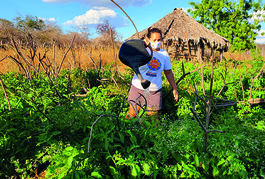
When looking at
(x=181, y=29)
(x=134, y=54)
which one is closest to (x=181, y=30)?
(x=181, y=29)

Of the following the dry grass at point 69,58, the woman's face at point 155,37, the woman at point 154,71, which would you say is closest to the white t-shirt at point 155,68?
the woman at point 154,71

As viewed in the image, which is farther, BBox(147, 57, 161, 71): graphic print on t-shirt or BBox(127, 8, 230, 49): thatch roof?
BBox(127, 8, 230, 49): thatch roof

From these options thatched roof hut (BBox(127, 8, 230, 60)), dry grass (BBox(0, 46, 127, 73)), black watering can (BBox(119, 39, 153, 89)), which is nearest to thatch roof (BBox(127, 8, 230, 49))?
thatched roof hut (BBox(127, 8, 230, 60))

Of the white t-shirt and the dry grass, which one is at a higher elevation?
the dry grass

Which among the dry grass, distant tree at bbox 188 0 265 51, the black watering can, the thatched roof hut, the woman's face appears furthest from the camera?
distant tree at bbox 188 0 265 51

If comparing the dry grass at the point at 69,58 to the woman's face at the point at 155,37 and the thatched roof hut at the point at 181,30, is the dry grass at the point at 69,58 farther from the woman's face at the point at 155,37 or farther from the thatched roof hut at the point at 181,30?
the thatched roof hut at the point at 181,30

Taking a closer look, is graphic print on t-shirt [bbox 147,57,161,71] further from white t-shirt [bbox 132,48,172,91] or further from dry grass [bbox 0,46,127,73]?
dry grass [bbox 0,46,127,73]

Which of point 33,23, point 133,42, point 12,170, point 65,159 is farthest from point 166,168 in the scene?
point 33,23

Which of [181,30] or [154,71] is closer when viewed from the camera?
[154,71]

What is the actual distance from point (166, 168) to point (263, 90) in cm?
307

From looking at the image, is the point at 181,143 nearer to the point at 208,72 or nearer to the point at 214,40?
the point at 208,72

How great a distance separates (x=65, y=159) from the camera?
42.1 inches

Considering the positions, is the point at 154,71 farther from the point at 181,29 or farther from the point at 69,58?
the point at 181,29

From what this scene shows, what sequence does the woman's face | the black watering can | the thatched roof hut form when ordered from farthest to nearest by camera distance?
the thatched roof hut
the woman's face
the black watering can
